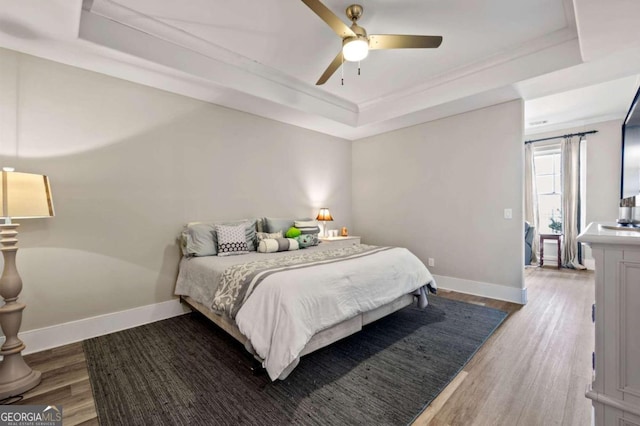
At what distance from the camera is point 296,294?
1928 mm

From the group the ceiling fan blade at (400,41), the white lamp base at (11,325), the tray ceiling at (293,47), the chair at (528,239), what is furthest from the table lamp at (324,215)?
the chair at (528,239)

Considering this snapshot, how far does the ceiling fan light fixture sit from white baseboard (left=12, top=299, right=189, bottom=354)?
3109 mm

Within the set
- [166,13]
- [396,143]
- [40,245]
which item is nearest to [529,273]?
[396,143]

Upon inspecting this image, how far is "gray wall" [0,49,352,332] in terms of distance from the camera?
2453 millimetres

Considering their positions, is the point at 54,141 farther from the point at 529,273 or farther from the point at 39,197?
the point at 529,273

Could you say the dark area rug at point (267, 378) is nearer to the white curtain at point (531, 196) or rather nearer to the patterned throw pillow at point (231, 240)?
the patterned throw pillow at point (231, 240)

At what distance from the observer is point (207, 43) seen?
2.82m

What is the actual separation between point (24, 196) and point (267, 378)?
2.05 m

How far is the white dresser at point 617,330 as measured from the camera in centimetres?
114

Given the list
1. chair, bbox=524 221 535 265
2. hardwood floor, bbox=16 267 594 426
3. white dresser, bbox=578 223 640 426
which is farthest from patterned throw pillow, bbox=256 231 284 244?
chair, bbox=524 221 535 265

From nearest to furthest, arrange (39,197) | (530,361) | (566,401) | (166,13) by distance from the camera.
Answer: (566,401)
(39,197)
(530,361)
(166,13)

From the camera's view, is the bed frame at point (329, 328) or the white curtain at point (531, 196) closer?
the bed frame at point (329, 328)

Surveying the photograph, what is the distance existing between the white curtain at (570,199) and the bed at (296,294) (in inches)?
164

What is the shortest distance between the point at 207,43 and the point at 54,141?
65.8 inches
